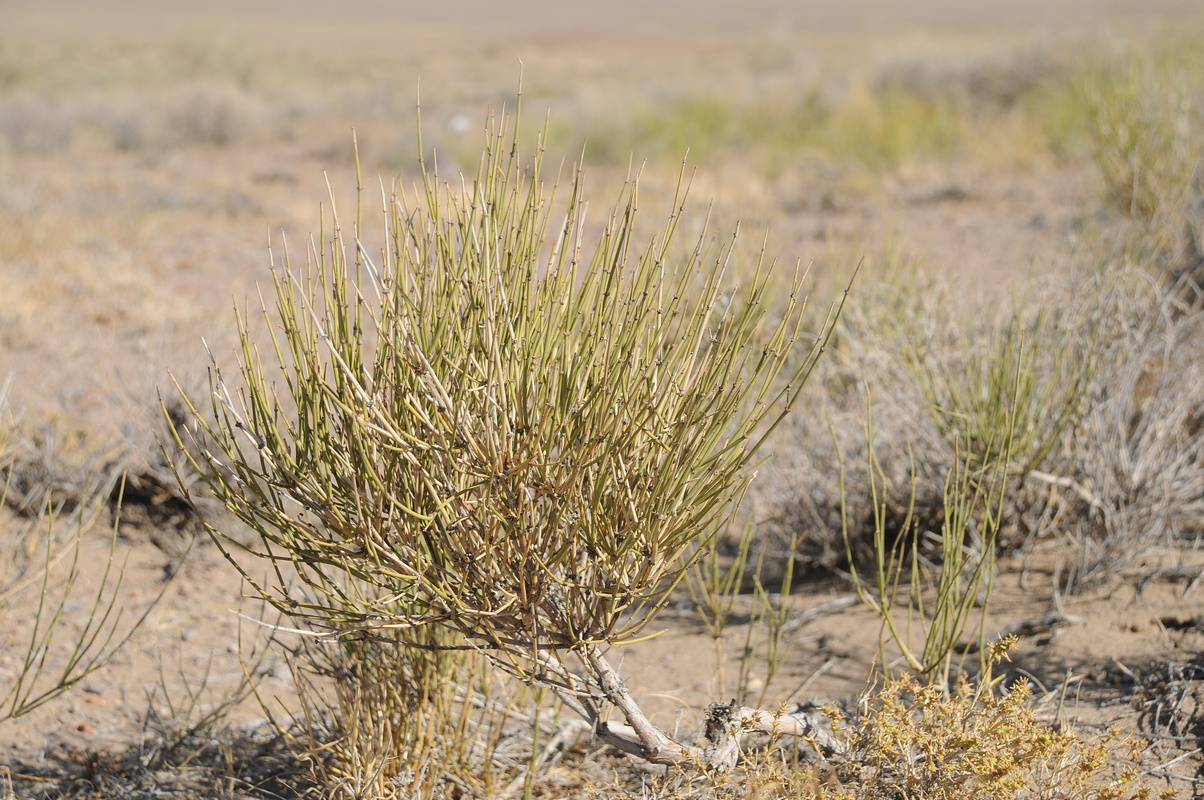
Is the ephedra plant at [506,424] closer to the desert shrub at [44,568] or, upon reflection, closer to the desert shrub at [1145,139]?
the desert shrub at [44,568]

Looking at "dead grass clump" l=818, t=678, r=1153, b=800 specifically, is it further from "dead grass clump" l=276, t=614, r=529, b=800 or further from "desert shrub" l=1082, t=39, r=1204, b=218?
"desert shrub" l=1082, t=39, r=1204, b=218

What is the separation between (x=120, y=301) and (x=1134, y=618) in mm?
6613

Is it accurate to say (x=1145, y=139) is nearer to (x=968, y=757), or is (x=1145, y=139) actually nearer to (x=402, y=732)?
(x=968, y=757)

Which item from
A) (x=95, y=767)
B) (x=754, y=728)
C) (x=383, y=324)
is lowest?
(x=95, y=767)

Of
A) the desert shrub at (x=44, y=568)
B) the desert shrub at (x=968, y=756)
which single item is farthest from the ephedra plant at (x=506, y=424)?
the desert shrub at (x=44, y=568)

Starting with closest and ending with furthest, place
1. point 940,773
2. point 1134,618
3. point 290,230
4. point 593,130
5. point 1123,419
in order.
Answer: point 940,773
point 1134,618
point 1123,419
point 290,230
point 593,130

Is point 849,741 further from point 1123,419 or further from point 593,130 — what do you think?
point 593,130

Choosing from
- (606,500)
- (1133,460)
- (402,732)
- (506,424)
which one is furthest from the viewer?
(1133,460)

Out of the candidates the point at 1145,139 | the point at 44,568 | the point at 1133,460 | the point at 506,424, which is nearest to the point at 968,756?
the point at 506,424

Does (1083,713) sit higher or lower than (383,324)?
lower

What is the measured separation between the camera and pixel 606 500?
2.01 m

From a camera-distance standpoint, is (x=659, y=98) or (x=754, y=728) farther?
(x=659, y=98)

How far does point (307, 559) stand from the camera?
1986mm

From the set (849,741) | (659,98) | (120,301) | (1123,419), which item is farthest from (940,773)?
(659,98)
